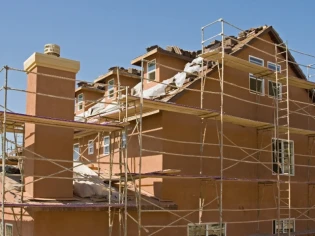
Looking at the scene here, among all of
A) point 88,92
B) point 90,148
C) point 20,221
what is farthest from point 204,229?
point 88,92

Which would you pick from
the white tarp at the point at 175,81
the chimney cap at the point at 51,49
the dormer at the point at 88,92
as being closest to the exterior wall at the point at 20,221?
the chimney cap at the point at 51,49

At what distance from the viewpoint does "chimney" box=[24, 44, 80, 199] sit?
12461 mm

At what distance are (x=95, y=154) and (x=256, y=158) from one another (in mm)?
6725

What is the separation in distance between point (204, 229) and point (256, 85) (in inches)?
248

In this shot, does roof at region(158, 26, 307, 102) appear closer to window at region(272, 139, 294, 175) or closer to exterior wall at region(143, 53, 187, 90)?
exterior wall at region(143, 53, 187, 90)

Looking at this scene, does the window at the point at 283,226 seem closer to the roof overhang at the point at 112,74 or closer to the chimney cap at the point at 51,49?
the roof overhang at the point at 112,74

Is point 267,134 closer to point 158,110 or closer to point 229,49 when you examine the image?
point 229,49

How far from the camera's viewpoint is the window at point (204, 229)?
15.1 m

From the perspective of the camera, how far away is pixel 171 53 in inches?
730

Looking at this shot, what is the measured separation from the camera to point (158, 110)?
14805mm

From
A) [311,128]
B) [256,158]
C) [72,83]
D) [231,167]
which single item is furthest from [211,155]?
[311,128]

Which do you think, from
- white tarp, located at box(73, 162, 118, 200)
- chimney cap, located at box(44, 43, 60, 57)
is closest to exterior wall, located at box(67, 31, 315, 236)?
white tarp, located at box(73, 162, 118, 200)

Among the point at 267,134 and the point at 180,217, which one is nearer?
the point at 180,217

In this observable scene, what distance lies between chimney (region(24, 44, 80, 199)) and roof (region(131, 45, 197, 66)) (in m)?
5.30
